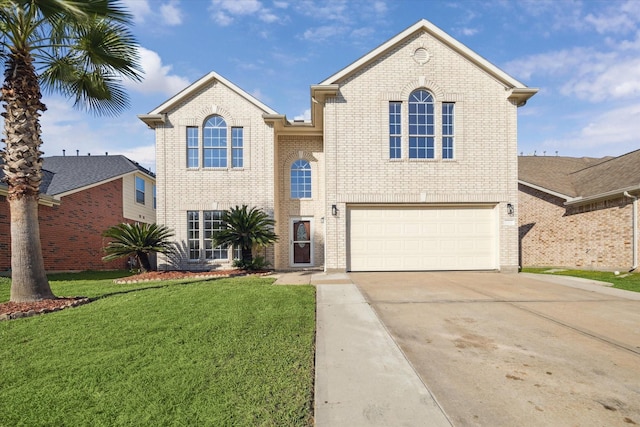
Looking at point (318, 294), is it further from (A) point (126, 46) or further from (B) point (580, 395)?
(A) point (126, 46)

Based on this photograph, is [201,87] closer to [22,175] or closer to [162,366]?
[22,175]

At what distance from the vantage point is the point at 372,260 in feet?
A: 38.0

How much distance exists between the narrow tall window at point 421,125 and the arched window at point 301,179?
481cm

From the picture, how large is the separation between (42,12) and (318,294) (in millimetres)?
8488

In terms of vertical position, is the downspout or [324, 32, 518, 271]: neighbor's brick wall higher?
[324, 32, 518, 271]: neighbor's brick wall

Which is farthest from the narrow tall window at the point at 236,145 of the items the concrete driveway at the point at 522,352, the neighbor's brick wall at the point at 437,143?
the concrete driveway at the point at 522,352

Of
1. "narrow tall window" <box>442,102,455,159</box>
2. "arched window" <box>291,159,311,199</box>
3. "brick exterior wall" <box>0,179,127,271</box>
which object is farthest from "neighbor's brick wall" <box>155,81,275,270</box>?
"narrow tall window" <box>442,102,455,159</box>

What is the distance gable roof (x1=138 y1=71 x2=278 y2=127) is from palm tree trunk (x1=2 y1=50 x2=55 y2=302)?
575cm

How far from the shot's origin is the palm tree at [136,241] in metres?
11.5

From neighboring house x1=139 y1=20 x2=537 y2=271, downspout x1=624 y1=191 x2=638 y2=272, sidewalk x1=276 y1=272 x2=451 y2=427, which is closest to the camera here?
sidewalk x1=276 y1=272 x2=451 y2=427

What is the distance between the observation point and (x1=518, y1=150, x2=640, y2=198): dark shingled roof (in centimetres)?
1291

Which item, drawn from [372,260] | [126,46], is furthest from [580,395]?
[126,46]

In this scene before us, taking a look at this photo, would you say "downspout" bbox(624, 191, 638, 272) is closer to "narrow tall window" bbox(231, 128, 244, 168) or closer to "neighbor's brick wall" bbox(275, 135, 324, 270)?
"neighbor's brick wall" bbox(275, 135, 324, 270)

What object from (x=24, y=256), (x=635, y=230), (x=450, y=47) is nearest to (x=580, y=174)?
(x=635, y=230)
